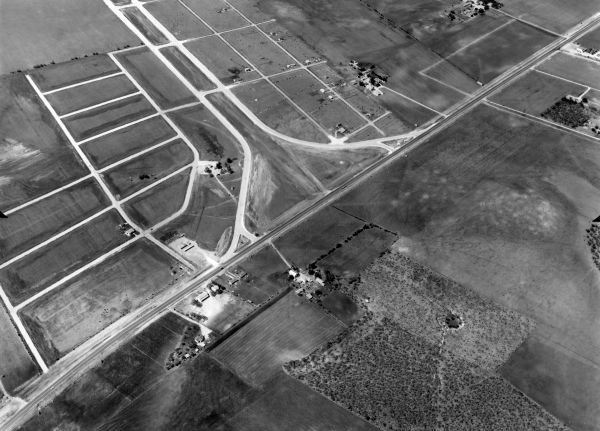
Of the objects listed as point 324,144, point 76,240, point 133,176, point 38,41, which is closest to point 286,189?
point 324,144

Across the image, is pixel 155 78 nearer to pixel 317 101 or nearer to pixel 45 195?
pixel 317 101

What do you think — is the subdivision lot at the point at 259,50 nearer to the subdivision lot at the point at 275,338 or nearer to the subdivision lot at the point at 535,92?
the subdivision lot at the point at 535,92

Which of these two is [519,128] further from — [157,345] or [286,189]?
[157,345]

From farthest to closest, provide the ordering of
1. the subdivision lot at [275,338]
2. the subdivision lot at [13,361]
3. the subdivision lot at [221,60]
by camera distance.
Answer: the subdivision lot at [221,60] → the subdivision lot at [275,338] → the subdivision lot at [13,361]

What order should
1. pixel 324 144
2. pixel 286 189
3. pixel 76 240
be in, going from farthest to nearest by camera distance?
pixel 324 144, pixel 286 189, pixel 76 240

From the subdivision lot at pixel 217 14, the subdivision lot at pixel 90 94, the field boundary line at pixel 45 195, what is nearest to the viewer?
the field boundary line at pixel 45 195

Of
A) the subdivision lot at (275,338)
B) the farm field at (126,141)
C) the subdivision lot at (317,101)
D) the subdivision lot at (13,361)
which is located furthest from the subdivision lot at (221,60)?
the subdivision lot at (13,361)
